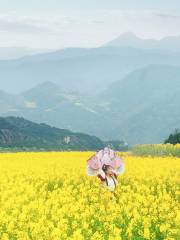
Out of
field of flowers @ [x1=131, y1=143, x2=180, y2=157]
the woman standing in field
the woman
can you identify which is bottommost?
the woman

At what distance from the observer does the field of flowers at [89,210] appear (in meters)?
10.3

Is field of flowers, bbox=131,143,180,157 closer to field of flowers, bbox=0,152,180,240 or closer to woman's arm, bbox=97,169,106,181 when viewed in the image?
field of flowers, bbox=0,152,180,240

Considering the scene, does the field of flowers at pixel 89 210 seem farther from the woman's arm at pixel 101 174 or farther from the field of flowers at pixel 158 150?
the field of flowers at pixel 158 150

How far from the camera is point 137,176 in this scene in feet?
59.0

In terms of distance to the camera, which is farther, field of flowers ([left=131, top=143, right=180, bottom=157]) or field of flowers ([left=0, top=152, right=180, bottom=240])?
field of flowers ([left=131, top=143, right=180, bottom=157])

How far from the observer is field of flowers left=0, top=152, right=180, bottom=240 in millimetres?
10258

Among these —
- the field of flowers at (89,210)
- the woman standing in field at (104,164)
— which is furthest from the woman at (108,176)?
the field of flowers at (89,210)

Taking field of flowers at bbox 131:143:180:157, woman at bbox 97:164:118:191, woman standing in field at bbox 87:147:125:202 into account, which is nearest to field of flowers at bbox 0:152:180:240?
woman at bbox 97:164:118:191

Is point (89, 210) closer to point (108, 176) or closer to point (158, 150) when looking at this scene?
point (108, 176)

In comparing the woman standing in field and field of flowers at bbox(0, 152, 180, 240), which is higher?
the woman standing in field

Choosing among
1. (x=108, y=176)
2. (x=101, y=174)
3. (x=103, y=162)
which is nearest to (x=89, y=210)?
(x=108, y=176)

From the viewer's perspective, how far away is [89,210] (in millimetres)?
12312

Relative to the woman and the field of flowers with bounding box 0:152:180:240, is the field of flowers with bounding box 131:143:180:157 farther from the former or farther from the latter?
the woman

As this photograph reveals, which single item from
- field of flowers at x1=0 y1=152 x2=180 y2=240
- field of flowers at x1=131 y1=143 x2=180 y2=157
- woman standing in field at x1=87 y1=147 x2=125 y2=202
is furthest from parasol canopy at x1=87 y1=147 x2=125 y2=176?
field of flowers at x1=131 y1=143 x2=180 y2=157
